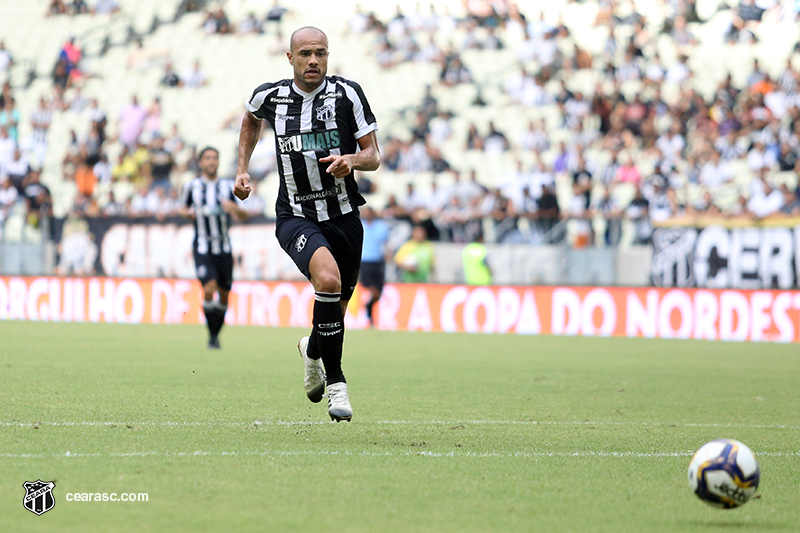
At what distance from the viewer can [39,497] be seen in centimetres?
461

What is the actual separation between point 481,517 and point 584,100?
2040cm

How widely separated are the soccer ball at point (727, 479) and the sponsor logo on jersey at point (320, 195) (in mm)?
3290

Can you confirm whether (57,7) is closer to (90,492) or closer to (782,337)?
(782,337)

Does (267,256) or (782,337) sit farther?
(267,256)

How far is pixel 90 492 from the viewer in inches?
191

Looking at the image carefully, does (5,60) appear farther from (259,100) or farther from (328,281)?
(328,281)

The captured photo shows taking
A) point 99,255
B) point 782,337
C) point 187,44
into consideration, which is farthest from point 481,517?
point 187,44

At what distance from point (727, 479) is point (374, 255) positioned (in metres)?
14.4

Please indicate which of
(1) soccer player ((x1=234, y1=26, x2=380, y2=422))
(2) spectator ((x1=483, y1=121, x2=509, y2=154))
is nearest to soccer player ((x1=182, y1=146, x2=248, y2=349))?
(1) soccer player ((x1=234, y1=26, x2=380, y2=422))

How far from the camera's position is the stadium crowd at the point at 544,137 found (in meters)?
20.6

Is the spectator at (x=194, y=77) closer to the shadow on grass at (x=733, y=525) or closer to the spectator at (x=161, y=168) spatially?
the spectator at (x=161, y=168)

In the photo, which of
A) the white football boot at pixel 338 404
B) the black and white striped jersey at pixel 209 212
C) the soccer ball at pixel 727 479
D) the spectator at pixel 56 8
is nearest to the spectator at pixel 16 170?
the spectator at pixel 56 8

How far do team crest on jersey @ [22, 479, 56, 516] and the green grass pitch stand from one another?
0.05 meters

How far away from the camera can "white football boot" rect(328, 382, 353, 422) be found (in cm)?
677
